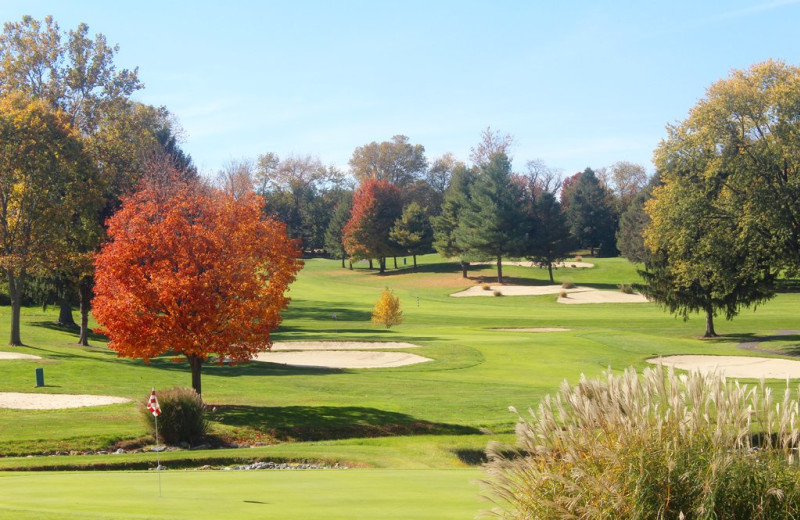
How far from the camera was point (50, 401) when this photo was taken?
83.3ft

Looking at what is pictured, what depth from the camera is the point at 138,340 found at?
2284 cm

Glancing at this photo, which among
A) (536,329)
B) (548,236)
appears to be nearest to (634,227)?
(548,236)

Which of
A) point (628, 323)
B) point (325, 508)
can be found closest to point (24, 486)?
point (325, 508)

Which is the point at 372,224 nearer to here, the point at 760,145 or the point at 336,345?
the point at 336,345

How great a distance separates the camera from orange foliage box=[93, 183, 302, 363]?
22688 millimetres

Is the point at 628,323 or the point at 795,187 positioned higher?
the point at 795,187

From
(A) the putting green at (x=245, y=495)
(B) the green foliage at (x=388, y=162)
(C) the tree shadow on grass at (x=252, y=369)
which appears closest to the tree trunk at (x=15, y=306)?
(C) the tree shadow on grass at (x=252, y=369)

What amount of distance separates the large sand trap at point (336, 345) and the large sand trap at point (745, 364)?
43.4ft

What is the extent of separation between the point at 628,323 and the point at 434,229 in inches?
1969

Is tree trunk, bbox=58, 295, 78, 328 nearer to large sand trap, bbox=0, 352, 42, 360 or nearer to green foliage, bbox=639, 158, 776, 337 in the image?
large sand trap, bbox=0, 352, 42, 360

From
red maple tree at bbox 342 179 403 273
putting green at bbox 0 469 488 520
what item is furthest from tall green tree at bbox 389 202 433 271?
putting green at bbox 0 469 488 520

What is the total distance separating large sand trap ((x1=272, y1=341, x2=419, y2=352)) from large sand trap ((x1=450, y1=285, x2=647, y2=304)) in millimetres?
33186

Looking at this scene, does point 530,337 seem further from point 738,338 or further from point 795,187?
point 795,187

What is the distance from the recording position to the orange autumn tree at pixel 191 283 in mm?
22688
